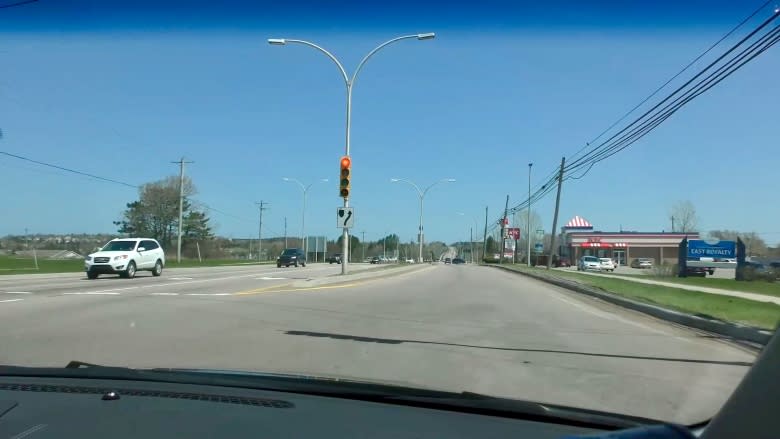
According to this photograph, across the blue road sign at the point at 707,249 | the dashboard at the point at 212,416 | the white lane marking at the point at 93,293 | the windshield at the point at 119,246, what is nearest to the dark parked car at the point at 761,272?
the blue road sign at the point at 707,249

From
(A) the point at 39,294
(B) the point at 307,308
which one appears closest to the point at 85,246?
(A) the point at 39,294

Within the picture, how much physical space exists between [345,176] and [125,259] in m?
11.1

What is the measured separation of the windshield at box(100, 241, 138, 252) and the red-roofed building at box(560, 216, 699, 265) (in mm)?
81263

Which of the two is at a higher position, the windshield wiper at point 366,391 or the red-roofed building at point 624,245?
the red-roofed building at point 624,245

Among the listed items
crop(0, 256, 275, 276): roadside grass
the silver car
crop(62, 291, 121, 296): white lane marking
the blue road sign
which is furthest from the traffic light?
the silver car

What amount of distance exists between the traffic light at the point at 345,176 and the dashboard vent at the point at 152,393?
22.2 metres

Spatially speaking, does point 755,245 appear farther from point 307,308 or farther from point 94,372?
point 94,372

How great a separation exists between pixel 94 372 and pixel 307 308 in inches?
403

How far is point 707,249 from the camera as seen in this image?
4138 cm

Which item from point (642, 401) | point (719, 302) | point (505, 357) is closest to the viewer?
point (642, 401)

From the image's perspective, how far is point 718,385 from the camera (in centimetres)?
678

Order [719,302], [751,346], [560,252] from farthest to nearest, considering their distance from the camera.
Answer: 1. [560,252]
2. [719,302]
3. [751,346]

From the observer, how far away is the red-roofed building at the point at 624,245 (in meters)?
98.3

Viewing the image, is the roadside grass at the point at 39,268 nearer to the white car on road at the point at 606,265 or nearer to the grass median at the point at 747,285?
the grass median at the point at 747,285
